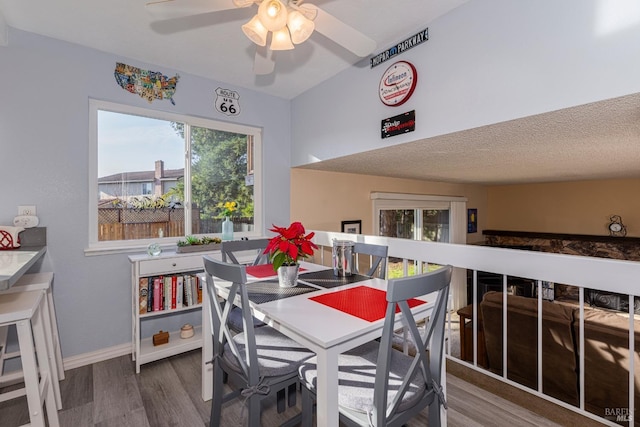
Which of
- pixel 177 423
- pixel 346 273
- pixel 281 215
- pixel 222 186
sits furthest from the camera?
pixel 281 215

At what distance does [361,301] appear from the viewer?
140cm

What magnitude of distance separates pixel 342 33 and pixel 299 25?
0.23m

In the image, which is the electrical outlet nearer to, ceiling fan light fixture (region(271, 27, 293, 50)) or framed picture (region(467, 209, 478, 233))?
ceiling fan light fixture (region(271, 27, 293, 50))

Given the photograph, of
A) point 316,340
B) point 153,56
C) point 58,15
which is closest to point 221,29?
point 153,56

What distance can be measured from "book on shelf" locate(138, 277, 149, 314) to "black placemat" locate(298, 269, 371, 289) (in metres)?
1.24

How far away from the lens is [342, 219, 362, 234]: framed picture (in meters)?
3.57

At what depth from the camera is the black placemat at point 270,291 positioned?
1.46m

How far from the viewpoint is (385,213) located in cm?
413

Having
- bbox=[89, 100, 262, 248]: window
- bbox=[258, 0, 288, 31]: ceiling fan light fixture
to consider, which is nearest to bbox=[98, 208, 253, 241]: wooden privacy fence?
bbox=[89, 100, 262, 248]: window

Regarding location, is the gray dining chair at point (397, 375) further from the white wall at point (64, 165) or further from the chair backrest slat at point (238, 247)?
the white wall at point (64, 165)

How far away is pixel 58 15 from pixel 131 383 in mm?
2418

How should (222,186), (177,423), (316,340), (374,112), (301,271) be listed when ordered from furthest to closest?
1. (222,186)
2. (374,112)
3. (301,271)
4. (177,423)
5. (316,340)

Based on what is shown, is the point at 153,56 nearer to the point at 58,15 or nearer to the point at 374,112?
the point at 58,15

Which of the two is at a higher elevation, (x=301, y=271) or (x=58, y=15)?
(x=58, y=15)
